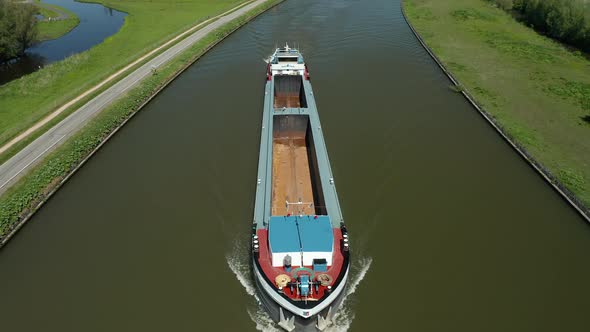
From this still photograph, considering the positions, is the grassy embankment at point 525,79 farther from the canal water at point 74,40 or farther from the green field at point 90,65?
the canal water at point 74,40

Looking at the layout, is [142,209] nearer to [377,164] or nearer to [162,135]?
[162,135]

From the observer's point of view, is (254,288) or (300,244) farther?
(254,288)

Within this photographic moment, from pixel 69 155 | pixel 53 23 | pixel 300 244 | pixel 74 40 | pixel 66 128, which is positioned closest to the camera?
pixel 300 244

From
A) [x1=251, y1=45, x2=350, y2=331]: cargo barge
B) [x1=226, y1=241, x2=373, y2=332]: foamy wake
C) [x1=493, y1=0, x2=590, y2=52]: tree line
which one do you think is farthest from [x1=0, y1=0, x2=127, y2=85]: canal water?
[x1=493, y1=0, x2=590, y2=52]: tree line

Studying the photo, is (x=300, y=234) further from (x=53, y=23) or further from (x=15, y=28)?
(x=53, y=23)

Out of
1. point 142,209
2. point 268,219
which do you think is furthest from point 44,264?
point 268,219

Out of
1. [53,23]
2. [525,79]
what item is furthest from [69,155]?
[53,23]

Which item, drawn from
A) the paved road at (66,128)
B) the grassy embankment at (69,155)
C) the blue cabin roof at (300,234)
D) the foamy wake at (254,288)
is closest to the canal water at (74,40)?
the paved road at (66,128)

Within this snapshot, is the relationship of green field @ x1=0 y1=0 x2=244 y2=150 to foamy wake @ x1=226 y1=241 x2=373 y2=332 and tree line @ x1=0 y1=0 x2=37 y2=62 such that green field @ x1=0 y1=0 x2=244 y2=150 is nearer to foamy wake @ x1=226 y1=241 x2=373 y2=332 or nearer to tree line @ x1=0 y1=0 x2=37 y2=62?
tree line @ x1=0 y1=0 x2=37 y2=62
